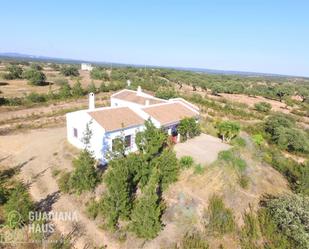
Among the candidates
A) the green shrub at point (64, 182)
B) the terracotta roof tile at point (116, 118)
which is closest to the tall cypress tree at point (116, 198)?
the green shrub at point (64, 182)

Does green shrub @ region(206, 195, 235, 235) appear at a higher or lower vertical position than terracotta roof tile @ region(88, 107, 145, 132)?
lower

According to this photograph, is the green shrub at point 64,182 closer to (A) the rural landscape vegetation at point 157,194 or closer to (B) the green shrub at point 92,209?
(A) the rural landscape vegetation at point 157,194

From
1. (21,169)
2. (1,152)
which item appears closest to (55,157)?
(21,169)

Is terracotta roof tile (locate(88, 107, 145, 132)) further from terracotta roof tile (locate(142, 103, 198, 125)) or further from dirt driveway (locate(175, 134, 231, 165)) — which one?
dirt driveway (locate(175, 134, 231, 165))

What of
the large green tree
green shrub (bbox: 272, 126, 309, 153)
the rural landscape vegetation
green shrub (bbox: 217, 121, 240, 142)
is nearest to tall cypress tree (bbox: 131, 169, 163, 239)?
the rural landscape vegetation

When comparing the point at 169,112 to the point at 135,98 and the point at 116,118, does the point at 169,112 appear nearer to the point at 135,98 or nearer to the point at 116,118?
the point at 116,118

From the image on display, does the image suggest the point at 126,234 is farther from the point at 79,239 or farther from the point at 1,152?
the point at 1,152
